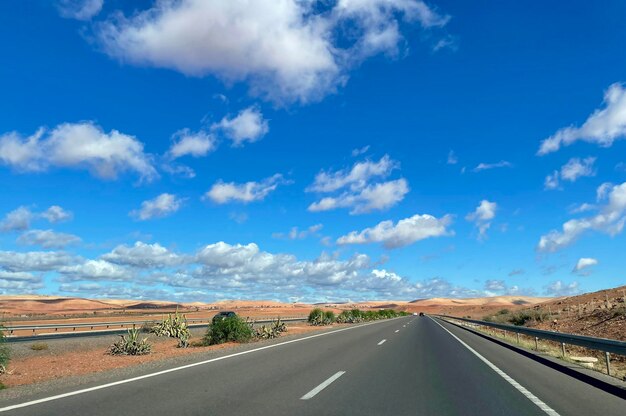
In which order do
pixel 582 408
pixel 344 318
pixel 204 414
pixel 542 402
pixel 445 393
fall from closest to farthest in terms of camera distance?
pixel 204 414, pixel 582 408, pixel 542 402, pixel 445 393, pixel 344 318

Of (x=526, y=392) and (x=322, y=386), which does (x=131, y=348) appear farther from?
(x=526, y=392)

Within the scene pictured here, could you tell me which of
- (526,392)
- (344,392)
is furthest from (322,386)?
(526,392)

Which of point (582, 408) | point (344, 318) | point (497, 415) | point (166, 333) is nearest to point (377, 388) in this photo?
point (497, 415)

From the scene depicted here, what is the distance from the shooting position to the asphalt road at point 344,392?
7.35 metres

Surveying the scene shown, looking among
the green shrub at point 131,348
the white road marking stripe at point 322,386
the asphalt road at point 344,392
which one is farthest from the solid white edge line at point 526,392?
the green shrub at point 131,348

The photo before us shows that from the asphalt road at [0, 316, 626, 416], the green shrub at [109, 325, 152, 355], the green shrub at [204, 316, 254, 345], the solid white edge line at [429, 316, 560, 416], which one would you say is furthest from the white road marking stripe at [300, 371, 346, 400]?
the green shrub at [204, 316, 254, 345]

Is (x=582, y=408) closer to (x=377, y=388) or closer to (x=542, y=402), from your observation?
(x=542, y=402)

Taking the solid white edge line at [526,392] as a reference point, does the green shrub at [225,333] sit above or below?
above

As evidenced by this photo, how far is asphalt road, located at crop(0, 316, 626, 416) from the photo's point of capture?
7.35 metres

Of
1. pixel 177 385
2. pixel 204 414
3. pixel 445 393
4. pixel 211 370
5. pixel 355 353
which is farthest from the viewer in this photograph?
pixel 355 353

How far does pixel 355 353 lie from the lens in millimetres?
16531

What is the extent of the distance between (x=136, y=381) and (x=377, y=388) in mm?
5050

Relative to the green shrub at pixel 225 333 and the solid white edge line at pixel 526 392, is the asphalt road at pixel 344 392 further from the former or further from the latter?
the green shrub at pixel 225 333

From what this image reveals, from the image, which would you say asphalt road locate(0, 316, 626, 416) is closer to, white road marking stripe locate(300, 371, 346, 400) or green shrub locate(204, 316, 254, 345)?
white road marking stripe locate(300, 371, 346, 400)
